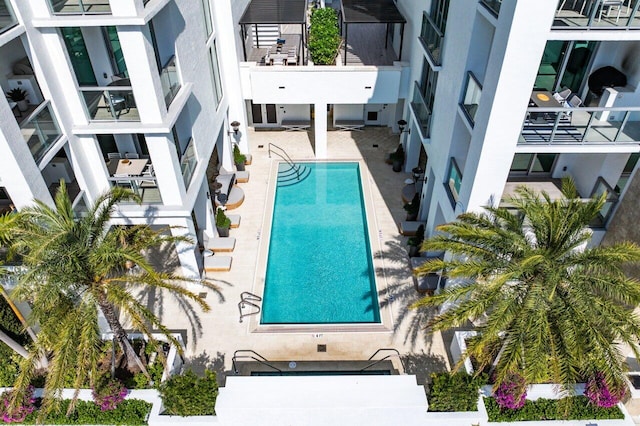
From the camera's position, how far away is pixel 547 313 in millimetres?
10383

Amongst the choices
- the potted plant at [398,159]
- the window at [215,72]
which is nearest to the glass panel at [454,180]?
the potted plant at [398,159]

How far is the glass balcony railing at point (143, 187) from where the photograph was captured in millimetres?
15117

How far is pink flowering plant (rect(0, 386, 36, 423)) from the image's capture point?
12750mm

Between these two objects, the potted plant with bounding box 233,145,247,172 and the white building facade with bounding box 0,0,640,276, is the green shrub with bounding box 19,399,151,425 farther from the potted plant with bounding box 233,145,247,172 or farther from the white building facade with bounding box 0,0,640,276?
the potted plant with bounding box 233,145,247,172

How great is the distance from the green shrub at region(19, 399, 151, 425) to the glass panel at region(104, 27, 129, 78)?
1085 cm

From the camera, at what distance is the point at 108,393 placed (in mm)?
12797

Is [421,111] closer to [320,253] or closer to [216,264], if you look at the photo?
[320,253]

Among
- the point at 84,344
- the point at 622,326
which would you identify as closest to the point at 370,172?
the point at 622,326

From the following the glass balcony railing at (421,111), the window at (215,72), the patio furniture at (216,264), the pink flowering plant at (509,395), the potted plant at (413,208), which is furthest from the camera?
the potted plant at (413,208)

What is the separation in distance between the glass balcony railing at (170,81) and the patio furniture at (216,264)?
23.6 ft

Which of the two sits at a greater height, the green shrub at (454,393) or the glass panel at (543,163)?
the glass panel at (543,163)

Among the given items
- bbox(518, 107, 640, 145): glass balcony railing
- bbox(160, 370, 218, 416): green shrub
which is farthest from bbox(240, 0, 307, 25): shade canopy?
bbox(160, 370, 218, 416): green shrub

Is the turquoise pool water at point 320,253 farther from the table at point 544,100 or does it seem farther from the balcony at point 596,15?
the balcony at point 596,15

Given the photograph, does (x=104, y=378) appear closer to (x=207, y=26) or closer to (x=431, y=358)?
(x=431, y=358)
